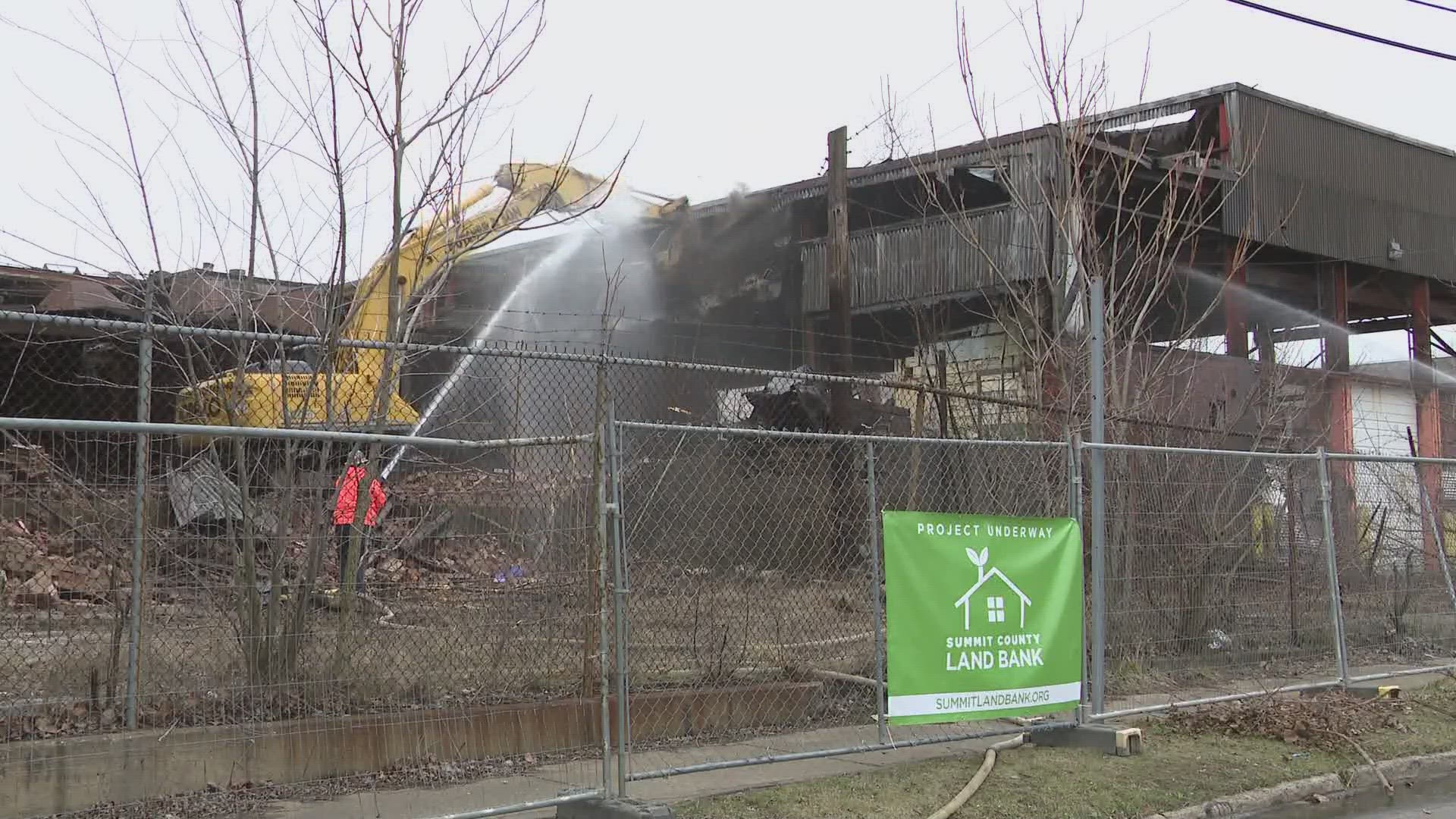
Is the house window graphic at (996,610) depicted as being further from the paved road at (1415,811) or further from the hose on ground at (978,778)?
the paved road at (1415,811)

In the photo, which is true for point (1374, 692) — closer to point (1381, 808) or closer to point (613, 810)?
point (1381, 808)

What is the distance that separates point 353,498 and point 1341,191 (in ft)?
77.0

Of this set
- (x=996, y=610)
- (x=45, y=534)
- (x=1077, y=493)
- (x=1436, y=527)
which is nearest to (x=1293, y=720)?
(x=1077, y=493)

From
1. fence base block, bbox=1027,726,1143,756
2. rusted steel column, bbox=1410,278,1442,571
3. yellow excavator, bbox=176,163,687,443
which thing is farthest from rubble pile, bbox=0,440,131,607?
rusted steel column, bbox=1410,278,1442,571

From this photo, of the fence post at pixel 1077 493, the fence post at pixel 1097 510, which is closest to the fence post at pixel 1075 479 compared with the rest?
the fence post at pixel 1077 493

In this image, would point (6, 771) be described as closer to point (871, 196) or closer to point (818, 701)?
point (818, 701)

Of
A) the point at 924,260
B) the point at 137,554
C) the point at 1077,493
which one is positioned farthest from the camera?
the point at 924,260

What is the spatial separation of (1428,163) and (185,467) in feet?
94.1

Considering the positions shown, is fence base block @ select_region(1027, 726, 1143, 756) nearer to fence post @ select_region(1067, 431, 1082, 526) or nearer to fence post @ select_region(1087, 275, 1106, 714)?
fence post @ select_region(1087, 275, 1106, 714)

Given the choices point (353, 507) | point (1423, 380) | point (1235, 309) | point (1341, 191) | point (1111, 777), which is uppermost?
point (1341, 191)

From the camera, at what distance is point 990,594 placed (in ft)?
23.2

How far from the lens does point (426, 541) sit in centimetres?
666

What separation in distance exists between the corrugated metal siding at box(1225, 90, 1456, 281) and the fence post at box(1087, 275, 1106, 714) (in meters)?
14.0

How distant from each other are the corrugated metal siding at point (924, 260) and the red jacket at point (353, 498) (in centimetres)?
1333
